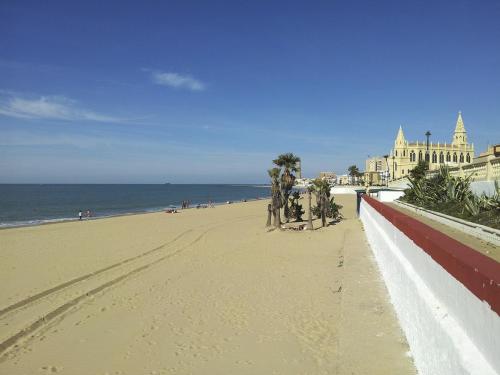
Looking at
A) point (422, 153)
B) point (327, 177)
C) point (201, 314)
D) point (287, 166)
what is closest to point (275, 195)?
point (287, 166)

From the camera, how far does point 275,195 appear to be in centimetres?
2425

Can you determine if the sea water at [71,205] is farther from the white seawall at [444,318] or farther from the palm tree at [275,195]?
the white seawall at [444,318]

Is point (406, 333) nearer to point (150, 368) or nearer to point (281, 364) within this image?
point (281, 364)

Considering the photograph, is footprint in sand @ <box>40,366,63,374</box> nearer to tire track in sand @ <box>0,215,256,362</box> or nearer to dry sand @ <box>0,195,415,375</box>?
dry sand @ <box>0,195,415,375</box>

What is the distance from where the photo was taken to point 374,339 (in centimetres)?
622

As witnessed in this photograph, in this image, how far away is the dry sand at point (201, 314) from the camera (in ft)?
20.8

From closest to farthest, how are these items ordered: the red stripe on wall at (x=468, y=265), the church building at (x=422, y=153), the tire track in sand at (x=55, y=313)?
the red stripe on wall at (x=468, y=265) < the tire track in sand at (x=55, y=313) < the church building at (x=422, y=153)

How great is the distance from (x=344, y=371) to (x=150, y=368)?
9.18ft

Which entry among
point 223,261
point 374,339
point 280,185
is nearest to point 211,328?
point 374,339

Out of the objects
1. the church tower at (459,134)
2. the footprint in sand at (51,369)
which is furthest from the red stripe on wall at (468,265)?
the church tower at (459,134)

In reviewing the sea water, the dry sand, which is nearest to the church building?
the sea water

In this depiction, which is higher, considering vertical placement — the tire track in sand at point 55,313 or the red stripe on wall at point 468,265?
the red stripe on wall at point 468,265

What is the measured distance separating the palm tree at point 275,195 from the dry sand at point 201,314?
296 inches

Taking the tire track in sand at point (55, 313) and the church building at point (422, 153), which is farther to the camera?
the church building at point (422, 153)
